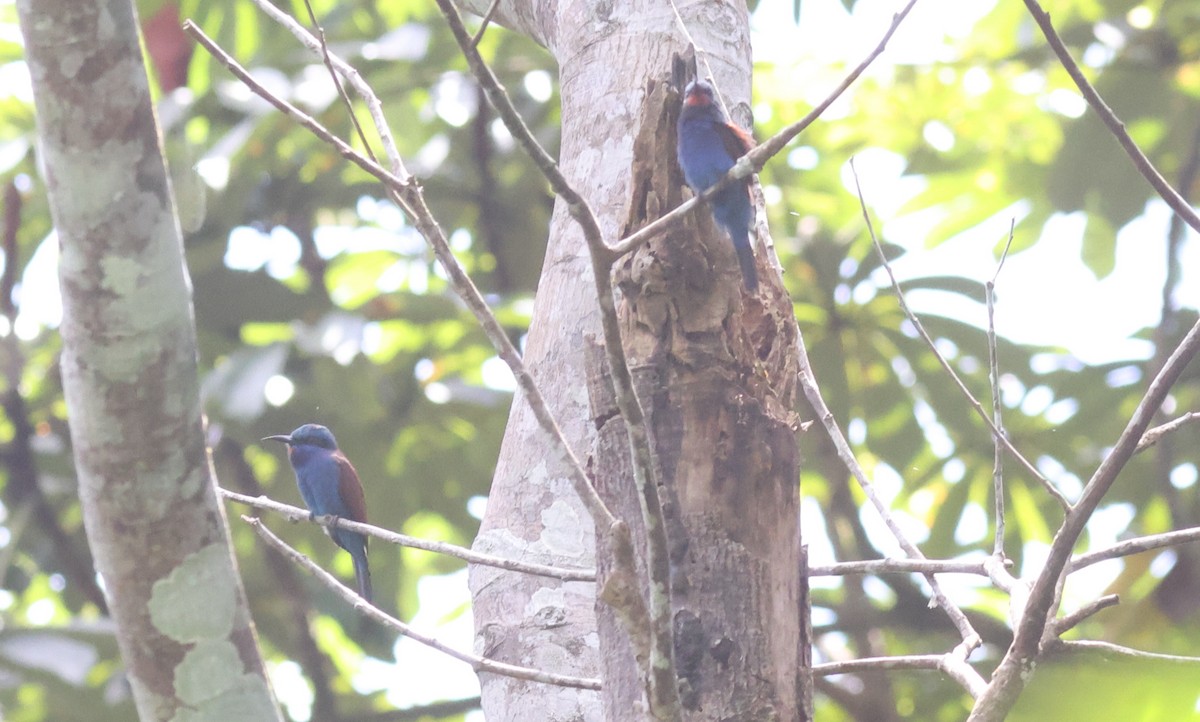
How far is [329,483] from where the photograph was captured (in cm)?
523

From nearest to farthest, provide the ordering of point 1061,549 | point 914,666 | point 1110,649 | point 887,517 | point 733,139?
point 1061,549 → point 1110,649 → point 914,666 → point 887,517 → point 733,139

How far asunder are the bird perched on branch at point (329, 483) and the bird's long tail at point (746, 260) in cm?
298

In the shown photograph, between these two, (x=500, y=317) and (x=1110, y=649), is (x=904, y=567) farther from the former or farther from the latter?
(x=500, y=317)

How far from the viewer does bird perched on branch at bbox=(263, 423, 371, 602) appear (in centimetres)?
518

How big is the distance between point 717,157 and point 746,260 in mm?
747

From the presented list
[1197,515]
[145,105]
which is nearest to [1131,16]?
[1197,515]

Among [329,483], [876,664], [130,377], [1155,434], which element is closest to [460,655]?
[876,664]

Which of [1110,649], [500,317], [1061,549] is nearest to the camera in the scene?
[1061,549]

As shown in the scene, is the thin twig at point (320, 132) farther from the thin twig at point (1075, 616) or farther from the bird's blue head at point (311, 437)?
the bird's blue head at point (311, 437)

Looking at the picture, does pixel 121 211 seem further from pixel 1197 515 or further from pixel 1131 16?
pixel 1131 16

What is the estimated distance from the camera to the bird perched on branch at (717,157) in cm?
227

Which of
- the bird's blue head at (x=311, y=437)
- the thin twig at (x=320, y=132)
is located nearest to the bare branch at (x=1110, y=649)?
the thin twig at (x=320, y=132)

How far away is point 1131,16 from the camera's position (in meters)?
6.30

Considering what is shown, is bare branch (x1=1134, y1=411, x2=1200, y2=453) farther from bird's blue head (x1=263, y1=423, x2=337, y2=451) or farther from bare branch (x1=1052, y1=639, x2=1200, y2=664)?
bird's blue head (x1=263, y1=423, x2=337, y2=451)
